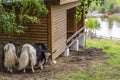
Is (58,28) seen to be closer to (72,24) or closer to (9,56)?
(9,56)

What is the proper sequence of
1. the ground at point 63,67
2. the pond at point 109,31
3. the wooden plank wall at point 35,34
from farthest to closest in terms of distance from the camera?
the pond at point 109,31 < the wooden plank wall at point 35,34 < the ground at point 63,67

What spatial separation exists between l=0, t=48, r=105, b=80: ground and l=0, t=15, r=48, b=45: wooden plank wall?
1.01 metres

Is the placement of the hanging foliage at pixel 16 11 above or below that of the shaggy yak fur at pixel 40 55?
above

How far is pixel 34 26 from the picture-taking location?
11.9 metres

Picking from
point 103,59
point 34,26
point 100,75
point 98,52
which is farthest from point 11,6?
point 98,52

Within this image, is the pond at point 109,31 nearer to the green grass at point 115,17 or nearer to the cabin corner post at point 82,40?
the green grass at point 115,17

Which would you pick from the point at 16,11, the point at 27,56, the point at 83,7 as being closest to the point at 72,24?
the point at 83,7

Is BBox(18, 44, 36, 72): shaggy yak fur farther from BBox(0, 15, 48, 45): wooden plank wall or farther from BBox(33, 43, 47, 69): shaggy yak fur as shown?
→ BBox(0, 15, 48, 45): wooden plank wall

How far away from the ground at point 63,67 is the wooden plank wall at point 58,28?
0.47 meters

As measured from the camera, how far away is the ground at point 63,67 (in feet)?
34.2

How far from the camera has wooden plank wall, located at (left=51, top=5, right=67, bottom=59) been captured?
39.3ft

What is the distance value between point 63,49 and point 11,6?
328 cm

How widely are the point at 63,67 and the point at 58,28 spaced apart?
5.02ft

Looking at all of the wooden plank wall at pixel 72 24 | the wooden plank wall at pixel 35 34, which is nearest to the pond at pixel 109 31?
the wooden plank wall at pixel 72 24
